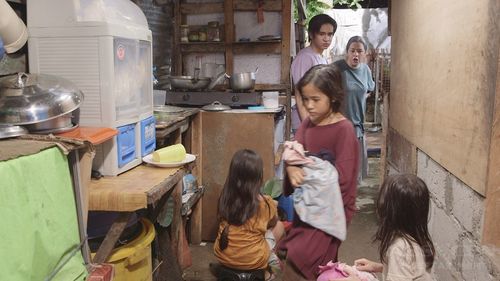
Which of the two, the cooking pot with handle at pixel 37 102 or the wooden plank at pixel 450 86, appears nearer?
the cooking pot with handle at pixel 37 102

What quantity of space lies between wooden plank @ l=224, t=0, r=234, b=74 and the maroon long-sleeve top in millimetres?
3484

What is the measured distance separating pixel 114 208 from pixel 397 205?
146cm

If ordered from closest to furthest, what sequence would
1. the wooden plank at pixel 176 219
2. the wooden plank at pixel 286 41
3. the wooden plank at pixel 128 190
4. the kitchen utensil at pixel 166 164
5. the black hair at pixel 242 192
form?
the wooden plank at pixel 128 190 < the kitchen utensil at pixel 166 164 < the black hair at pixel 242 192 < the wooden plank at pixel 176 219 < the wooden plank at pixel 286 41

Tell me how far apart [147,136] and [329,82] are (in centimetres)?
141

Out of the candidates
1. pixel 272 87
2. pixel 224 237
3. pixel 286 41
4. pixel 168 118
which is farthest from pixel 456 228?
pixel 286 41

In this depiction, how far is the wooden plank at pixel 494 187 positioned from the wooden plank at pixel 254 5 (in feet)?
11.6

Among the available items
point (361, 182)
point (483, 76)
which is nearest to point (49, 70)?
point (483, 76)

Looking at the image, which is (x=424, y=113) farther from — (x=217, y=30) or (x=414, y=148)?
(x=217, y=30)

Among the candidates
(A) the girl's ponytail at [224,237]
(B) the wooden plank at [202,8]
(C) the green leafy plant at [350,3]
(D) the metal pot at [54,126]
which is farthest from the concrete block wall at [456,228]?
(C) the green leafy plant at [350,3]

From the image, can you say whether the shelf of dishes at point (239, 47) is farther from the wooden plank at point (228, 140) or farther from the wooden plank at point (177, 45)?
the wooden plank at point (228, 140)

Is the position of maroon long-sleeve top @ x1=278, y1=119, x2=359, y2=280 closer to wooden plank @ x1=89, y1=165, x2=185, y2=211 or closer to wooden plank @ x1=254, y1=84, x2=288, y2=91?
wooden plank @ x1=89, y1=165, x2=185, y2=211

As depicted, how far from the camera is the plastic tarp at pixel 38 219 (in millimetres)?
1524

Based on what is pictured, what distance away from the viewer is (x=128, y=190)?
8.01 feet

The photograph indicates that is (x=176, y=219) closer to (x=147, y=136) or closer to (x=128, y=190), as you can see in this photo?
(x=147, y=136)
